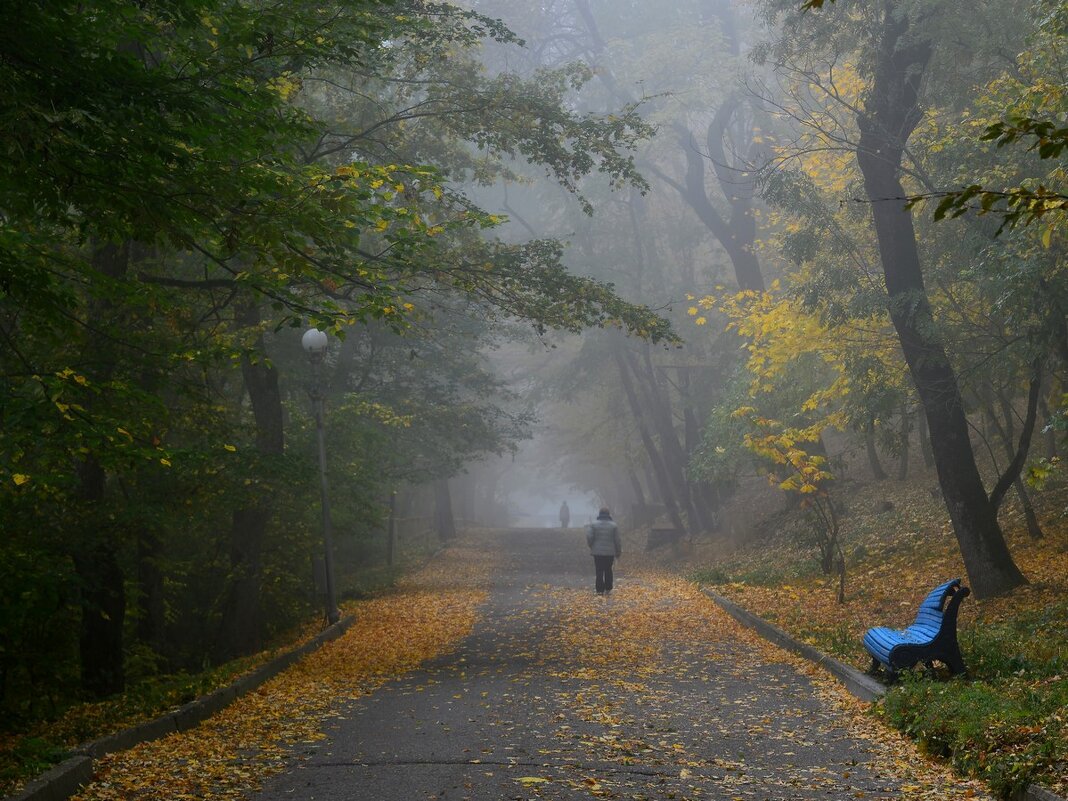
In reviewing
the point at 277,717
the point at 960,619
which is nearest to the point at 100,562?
the point at 277,717

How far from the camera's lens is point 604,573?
23.2 metres

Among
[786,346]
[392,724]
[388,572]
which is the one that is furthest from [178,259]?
[388,572]

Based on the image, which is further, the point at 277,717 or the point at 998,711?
the point at 277,717

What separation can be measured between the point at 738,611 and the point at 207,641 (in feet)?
29.2

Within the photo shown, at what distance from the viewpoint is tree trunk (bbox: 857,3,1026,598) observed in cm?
1459

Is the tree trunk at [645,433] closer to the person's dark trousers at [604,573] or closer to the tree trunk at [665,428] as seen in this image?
the tree trunk at [665,428]

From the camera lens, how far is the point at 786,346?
21.0 metres

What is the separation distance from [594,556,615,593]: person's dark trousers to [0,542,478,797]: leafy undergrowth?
9.70 m

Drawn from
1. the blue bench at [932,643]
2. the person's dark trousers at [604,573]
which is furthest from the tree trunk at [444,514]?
the blue bench at [932,643]

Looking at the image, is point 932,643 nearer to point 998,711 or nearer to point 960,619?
point 998,711

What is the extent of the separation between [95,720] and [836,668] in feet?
22.7

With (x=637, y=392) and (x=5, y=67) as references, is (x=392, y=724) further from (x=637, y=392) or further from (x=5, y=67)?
(x=637, y=392)

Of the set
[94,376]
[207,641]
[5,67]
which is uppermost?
[5,67]

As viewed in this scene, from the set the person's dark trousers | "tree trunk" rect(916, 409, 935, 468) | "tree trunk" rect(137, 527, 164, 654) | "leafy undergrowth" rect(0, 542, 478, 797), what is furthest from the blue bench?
"tree trunk" rect(916, 409, 935, 468)
